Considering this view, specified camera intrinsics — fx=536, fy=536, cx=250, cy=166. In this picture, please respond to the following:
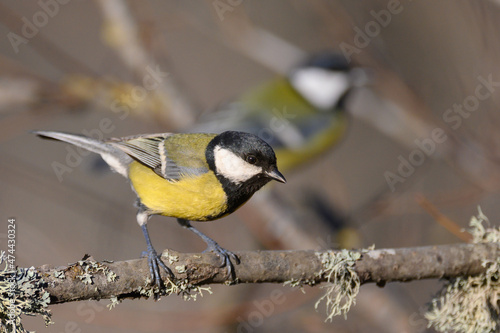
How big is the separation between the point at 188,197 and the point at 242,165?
253 millimetres

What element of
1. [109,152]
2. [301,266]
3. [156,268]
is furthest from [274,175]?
[109,152]

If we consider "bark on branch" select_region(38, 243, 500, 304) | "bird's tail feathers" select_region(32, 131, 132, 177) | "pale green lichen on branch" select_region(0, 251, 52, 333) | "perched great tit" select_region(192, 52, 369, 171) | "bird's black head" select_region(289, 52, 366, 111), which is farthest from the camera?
"bird's black head" select_region(289, 52, 366, 111)

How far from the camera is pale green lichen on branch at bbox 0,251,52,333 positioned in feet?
4.82

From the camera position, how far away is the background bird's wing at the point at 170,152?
2.25 metres

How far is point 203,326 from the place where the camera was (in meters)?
2.78

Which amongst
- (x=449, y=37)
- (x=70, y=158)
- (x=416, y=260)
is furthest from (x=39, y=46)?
(x=449, y=37)

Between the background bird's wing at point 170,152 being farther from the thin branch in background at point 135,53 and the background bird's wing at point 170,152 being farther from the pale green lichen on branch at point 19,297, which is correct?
the pale green lichen on branch at point 19,297

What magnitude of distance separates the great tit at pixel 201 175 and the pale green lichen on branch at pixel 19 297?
27.4 inches

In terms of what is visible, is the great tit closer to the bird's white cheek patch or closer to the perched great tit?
the bird's white cheek patch

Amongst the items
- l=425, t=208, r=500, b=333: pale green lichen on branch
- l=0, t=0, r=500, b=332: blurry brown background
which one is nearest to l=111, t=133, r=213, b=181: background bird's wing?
l=0, t=0, r=500, b=332: blurry brown background

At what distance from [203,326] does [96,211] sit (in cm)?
189

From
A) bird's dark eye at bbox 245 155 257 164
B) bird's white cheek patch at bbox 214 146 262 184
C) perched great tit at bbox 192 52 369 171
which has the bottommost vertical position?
perched great tit at bbox 192 52 369 171

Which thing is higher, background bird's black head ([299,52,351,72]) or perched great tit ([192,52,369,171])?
background bird's black head ([299,52,351,72])

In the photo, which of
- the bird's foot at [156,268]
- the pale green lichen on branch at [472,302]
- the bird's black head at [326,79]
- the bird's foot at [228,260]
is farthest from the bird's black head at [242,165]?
the bird's black head at [326,79]
